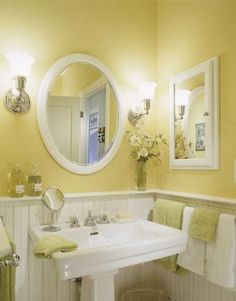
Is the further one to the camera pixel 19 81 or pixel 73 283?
pixel 73 283

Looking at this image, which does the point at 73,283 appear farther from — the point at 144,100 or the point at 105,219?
the point at 144,100

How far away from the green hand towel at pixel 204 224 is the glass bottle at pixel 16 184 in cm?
99

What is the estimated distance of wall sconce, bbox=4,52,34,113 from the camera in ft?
5.32

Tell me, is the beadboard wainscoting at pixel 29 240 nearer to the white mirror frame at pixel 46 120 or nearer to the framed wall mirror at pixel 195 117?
the white mirror frame at pixel 46 120

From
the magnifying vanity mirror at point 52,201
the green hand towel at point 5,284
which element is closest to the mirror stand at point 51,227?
the magnifying vanity mirror at point 52,201

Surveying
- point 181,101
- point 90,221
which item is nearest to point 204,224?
point 90,221

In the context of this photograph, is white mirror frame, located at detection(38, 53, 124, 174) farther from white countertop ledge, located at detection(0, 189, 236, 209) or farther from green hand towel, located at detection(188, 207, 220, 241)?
green hand towel, located at detection(188, 207, 220, 241)

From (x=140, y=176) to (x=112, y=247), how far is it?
2.67ft

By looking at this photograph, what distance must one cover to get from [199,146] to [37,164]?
992 mm

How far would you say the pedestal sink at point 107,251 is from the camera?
1249mm

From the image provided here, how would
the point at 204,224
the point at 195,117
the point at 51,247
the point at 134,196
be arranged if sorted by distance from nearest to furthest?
the point at 51,247 → the point at 204,224 → the point at 195,117 → the point at 134,196

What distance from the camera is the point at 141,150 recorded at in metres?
2.02

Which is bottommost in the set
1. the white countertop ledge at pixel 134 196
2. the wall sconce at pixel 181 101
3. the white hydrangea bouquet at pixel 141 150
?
the white countertop ledge at pixel 134 196

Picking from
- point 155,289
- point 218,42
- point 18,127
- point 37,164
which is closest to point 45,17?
point 18,127
